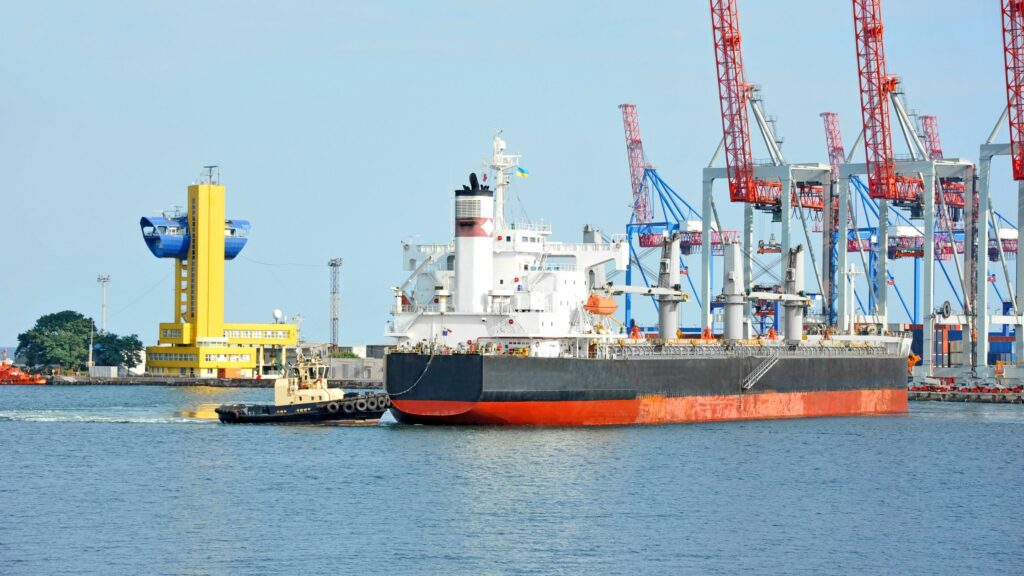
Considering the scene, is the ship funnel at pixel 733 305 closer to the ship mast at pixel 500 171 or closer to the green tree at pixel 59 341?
the ship mast at pixel 500 171

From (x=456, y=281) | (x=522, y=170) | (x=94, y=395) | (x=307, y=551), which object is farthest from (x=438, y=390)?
(x=94, y=395)

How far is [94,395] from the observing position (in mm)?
82750

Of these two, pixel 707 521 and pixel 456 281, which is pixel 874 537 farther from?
pixel 456 281

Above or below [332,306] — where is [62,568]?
below

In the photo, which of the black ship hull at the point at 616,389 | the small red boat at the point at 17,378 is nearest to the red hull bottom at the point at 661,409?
the black ship hull at the point at 616,389

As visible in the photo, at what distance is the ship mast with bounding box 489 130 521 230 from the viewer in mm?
50906

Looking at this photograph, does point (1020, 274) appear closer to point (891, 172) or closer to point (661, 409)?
point (891, 172)

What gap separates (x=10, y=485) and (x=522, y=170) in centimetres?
2017

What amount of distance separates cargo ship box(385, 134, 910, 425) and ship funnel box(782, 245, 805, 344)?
6175 millimetres

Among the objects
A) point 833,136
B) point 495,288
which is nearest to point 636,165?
point 833,136

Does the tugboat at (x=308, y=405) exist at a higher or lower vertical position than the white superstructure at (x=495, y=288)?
lower

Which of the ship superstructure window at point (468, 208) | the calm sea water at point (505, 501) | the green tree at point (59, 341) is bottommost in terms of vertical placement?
the calm sea water at point (505, 501)

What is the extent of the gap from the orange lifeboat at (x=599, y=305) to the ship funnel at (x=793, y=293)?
14.8m

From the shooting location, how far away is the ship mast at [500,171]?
5091cm
